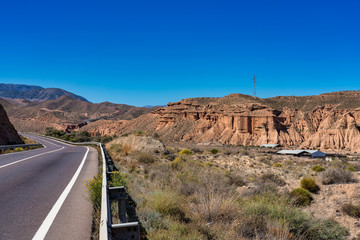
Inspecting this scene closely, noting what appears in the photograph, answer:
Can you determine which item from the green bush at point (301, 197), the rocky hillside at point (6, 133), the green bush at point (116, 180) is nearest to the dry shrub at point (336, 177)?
the green bush at point (301, 197)

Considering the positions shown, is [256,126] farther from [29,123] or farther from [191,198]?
[29,123]

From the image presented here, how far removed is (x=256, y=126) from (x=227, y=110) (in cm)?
1115

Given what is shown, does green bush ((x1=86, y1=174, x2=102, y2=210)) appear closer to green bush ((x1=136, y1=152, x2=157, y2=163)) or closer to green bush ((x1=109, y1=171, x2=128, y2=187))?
green bush ((x1=109, y1=171, x2=128, y2=187))

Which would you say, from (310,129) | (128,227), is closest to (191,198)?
(128,227)

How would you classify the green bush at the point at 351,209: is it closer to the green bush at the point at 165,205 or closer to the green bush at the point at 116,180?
the green bush at the point at 165,205

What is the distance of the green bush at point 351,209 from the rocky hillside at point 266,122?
6267cm

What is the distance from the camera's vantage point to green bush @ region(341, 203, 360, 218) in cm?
971

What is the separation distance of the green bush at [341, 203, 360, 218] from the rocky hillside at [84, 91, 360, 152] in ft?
206

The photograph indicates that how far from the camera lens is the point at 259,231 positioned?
594 centimetres

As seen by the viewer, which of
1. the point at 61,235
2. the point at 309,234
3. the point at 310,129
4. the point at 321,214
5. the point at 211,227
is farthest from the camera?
the point at 310,129

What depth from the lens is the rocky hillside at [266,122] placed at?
227 feet

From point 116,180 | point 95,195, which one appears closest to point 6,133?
point 116,180

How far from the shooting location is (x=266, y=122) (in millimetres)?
77250

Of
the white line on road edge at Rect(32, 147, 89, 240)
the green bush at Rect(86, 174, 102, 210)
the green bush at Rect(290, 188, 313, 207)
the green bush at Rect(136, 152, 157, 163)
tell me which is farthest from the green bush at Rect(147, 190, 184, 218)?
the green bush at Rect(136, 152, 157, 163)
